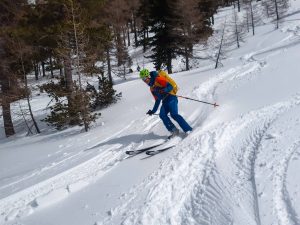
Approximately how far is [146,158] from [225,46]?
3859 centimetres

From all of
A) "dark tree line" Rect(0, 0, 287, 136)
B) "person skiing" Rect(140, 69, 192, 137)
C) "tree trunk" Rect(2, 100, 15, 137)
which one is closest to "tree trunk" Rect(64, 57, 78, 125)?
"dark tree line" Rect(0, 0, 287, 136)

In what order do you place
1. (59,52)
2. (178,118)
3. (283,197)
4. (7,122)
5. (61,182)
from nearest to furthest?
(283,197) → (61,182) → (178,118) → (59,52) → (7,122)

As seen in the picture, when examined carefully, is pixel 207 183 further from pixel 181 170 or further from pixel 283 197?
pixel 283 197

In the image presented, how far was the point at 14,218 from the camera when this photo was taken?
6.52 metres

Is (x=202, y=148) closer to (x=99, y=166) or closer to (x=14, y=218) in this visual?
(x=99, y=166)

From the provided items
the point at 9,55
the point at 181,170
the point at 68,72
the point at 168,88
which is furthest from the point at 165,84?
the point at 9,55

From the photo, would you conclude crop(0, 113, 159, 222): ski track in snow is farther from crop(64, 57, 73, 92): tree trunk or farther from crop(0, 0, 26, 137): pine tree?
crop(0, 0, 26, 137): pine tree

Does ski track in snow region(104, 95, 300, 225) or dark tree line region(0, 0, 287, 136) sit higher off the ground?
dark tree line region(0, 0, 287, 136)

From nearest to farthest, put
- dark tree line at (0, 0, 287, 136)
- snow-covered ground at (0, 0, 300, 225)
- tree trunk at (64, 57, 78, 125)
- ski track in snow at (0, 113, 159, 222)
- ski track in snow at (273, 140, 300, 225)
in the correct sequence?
ski track in snow at (273, 140, 300, 225) < snow-covered ground at (0, 0, 300, 225) < ski track in snow at (0, 113, 159, 222) < tree trunk at (64, 57, 78, 125) < dark tree line at (0, 0, 287, 136)

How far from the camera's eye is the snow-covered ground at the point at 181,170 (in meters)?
5.21

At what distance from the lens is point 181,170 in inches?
263

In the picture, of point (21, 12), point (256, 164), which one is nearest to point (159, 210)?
point (256, 164)

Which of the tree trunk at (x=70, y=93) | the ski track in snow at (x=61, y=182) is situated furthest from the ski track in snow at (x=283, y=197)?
the tree trunk at (x=70, y=93)

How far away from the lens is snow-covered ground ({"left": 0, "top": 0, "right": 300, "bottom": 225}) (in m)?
5.21
